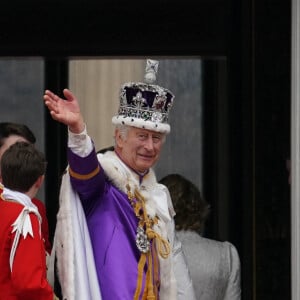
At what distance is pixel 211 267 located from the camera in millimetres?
6031

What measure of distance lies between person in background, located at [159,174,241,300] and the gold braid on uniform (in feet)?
2.04

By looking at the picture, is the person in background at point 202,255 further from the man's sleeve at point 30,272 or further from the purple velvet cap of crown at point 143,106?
the man's sleeve at point 30,272

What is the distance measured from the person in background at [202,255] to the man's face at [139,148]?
753 millimetres

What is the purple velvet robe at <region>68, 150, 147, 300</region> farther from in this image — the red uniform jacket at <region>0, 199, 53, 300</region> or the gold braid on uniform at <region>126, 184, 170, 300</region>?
the red uniform jacket at <region>0, 199, 53, 300</region>

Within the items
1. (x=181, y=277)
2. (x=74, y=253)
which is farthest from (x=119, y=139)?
(x=181, y=277)

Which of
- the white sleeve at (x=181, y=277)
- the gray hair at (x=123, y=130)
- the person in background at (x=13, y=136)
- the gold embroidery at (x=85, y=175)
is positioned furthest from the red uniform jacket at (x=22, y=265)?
the person in background at (x=13, y=136)

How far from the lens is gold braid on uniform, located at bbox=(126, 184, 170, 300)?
532 cm

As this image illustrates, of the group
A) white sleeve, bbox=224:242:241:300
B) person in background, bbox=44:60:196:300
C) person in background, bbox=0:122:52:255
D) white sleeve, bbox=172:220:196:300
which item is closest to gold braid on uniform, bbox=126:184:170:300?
person in background, bbox=44:60:196:300

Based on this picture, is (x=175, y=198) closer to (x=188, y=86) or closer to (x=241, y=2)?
(x=241, y=2)

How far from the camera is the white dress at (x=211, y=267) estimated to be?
6.02m

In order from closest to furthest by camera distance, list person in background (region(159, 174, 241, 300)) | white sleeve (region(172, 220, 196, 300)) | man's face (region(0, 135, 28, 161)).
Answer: white sleeve (region(172, 220, 196, 300)) → person in background (region(159, 174, 241, 300)) → man's face (region(0, 135, 28, 161))

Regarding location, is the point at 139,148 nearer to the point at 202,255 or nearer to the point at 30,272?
the point at 30,272

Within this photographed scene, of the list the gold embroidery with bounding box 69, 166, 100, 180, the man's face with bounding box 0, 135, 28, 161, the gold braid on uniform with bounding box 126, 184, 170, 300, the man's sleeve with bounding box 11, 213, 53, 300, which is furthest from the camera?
the man's face with bounding box 0, 135, 28, 161

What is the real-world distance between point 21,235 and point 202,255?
4.05ft
